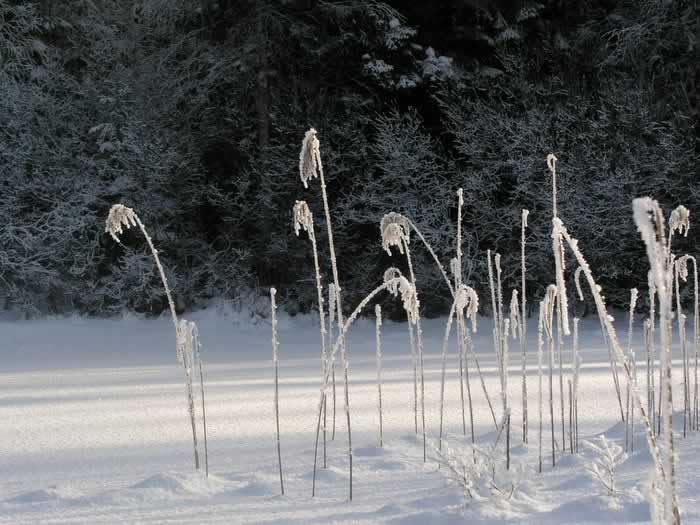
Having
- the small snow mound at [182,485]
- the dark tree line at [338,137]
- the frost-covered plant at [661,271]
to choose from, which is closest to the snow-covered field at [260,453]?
the small snow mound at [182,485]

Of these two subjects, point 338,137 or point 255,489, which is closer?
point 255,489

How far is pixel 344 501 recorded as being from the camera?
7.41 feet

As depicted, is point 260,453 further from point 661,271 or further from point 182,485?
point 661,271

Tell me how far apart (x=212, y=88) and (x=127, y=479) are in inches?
365

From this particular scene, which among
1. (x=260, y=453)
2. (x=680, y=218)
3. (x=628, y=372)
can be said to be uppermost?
(x=680, y=218)

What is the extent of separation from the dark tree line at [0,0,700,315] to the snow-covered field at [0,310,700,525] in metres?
2.92

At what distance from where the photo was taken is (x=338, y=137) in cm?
1018

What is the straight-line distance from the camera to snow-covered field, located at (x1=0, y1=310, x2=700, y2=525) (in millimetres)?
2109

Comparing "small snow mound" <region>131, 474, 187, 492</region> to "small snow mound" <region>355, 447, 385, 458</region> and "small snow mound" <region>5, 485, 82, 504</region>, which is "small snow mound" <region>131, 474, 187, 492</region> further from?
"small snow mound" <region>355, 447, 385, 458</region>

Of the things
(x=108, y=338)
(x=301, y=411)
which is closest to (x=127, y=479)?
(x=301, y=411)

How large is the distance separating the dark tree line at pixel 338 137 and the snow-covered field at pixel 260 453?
9.59ft

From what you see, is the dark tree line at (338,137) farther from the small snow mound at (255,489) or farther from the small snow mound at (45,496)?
the small snow mound at (45,496)

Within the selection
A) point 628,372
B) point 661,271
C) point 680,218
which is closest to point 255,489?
point 628,372

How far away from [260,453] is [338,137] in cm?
743
